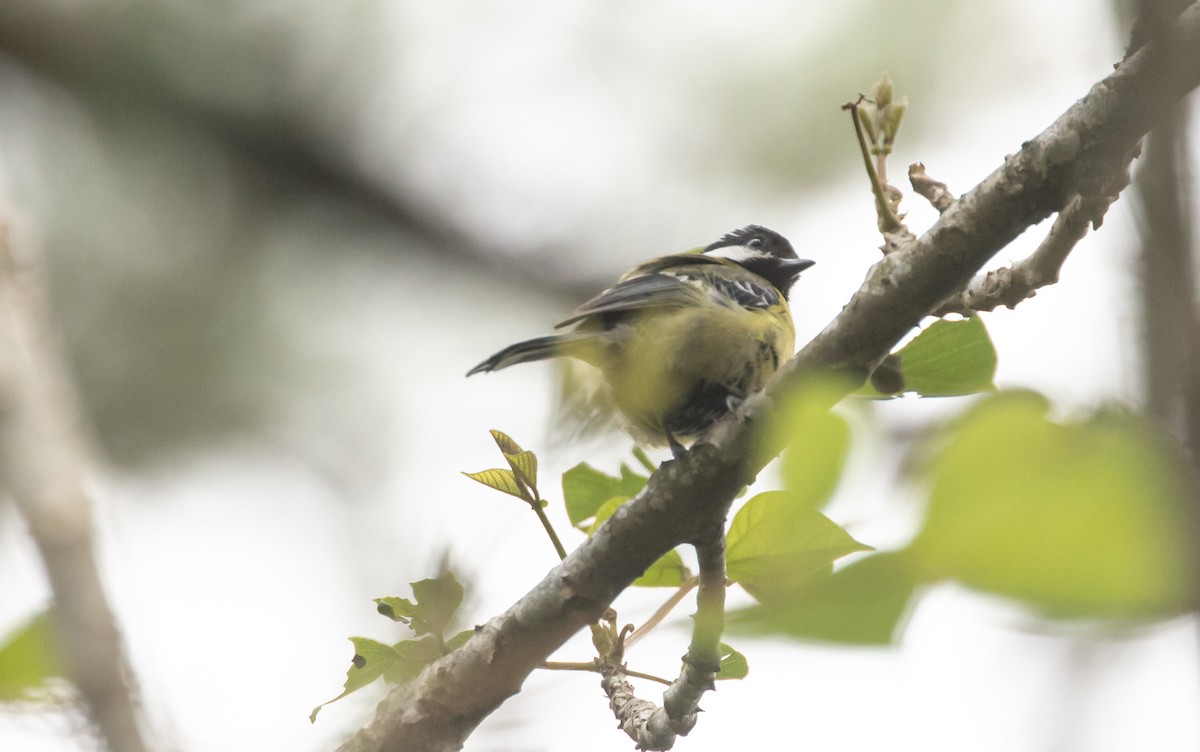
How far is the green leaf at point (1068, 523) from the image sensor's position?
406 mm

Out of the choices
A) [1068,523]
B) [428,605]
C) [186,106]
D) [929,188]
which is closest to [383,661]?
[428,605]

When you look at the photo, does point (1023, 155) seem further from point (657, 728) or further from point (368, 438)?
point (368, 438)

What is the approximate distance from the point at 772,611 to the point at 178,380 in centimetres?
530

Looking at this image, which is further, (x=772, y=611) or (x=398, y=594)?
(x=398, y=594)

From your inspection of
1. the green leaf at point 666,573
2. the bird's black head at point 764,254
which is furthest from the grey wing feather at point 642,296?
the green leaf at point 666,573

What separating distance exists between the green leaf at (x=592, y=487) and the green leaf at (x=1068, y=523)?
1.68 meters

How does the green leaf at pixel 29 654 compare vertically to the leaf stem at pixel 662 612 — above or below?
below

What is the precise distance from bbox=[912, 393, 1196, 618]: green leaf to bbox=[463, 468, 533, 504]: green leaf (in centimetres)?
146

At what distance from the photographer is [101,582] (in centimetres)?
101

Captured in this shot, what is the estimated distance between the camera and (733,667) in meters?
1.85

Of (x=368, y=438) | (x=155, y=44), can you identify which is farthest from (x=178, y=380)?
(x=155, y=44)

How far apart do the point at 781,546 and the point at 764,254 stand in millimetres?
2931

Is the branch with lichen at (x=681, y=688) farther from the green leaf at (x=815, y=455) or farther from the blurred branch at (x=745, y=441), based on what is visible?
the green leaf at (x=815, y=455)

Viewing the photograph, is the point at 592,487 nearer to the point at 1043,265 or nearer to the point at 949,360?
the point at 949,360
